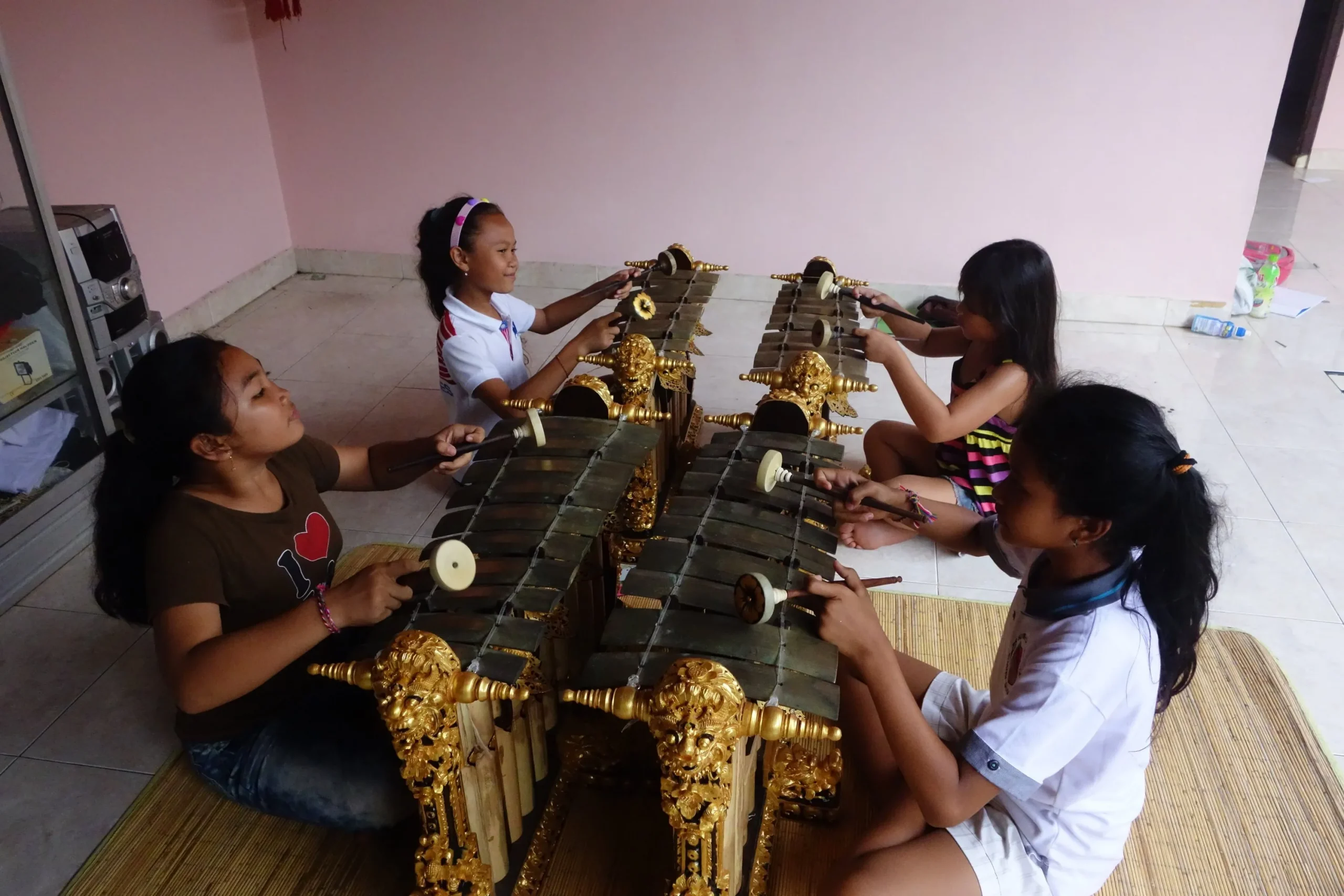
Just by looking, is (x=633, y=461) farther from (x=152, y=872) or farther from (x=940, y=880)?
(x=152, y=872)

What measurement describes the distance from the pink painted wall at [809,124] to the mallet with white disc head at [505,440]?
2.84 meters

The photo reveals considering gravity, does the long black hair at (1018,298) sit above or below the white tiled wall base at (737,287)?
above

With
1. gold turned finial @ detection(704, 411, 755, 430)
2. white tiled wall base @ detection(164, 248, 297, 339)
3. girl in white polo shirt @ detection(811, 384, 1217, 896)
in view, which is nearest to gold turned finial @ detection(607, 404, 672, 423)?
gold turned finial @ detection(704, 411, 755, 430)

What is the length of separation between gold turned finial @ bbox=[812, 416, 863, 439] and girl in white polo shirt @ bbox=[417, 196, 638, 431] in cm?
69

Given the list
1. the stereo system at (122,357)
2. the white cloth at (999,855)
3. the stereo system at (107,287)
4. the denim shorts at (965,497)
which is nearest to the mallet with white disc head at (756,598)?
the white cloth at (999,855)

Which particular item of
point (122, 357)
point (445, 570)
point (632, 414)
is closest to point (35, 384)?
point (122, 357)

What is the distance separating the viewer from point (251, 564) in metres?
1.65

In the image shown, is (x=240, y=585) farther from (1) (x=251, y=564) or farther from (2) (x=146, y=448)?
(2) (x=146, y=448)

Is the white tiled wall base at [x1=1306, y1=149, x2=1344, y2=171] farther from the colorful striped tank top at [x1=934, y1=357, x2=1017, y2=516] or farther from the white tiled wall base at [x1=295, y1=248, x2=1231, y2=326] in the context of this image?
the colorful striped tank top at [x1=934, y1=357, x2=1017, y2=516]

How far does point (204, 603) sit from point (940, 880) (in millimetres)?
1234

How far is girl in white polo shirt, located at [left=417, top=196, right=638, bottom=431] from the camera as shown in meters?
2.47

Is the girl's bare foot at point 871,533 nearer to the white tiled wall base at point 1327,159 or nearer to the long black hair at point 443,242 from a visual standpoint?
the long black hair at point 443,242

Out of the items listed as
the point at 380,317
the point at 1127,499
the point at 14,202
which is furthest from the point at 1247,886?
the point at 380,317

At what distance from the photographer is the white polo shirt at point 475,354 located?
2.62 metres
